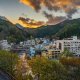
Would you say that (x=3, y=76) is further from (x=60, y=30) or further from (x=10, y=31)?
(x=60, y=30)

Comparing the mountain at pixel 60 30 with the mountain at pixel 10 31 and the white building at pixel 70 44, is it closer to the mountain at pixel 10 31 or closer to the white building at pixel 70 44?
the mountain at pixel 10 31

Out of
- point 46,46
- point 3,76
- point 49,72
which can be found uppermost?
point 46,46

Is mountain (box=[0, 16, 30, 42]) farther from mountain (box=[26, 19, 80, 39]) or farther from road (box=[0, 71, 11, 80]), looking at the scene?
road (box=[0, 71, 11, 80])

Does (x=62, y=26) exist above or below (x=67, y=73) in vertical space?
above

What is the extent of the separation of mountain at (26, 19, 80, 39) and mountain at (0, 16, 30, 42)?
1.71 metres

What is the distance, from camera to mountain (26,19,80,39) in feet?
168

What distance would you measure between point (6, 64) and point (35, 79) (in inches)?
55.9

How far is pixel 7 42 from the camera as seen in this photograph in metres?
46.5

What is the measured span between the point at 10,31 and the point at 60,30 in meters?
8.16

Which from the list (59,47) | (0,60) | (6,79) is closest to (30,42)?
(59,47)

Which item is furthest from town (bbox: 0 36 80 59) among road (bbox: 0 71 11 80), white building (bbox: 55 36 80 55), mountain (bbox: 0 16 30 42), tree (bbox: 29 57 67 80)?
road (bbox: 0 71 11 80)

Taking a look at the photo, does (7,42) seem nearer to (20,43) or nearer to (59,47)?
(20,43)

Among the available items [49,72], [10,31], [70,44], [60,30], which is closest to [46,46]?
[70,44]

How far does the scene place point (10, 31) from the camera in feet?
158
